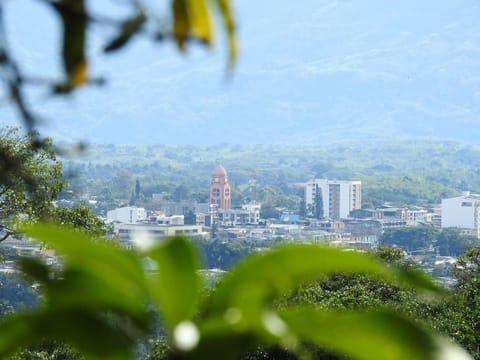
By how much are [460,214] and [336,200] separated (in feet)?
23.2

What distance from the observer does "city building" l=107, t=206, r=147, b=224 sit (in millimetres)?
45112

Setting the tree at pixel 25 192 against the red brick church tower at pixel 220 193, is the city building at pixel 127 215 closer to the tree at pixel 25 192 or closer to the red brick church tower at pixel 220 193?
the red brick church tower at pixel 220 193

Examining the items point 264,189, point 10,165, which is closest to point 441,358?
point 10,165

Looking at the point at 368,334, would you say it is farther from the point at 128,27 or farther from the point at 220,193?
the point at 220,193

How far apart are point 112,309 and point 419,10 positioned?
117960 millimetres

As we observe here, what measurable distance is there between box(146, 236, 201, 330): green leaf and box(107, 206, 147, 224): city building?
43.7 m

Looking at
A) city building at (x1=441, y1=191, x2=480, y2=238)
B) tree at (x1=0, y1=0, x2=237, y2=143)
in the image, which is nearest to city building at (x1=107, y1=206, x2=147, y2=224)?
city building at (x1=441, y1=191, x2=480, y2=238)

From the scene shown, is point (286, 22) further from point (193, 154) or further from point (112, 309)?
point (112, 309)

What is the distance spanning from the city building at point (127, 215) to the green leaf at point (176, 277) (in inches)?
1722

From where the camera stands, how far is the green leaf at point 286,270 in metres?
0.47

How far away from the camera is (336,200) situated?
56.8 meters

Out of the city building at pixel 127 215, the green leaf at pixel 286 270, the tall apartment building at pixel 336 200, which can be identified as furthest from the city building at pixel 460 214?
the green leaf at pixel 286 270

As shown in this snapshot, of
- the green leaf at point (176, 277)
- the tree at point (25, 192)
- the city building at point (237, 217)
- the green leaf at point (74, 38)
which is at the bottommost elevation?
the city building at point (237, 217)

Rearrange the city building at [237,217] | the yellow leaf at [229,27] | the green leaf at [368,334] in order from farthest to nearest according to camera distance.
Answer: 1. the city building at [237,217]
2. the yellow leaf at [229,27]
3. the green leaf at [368,334]
